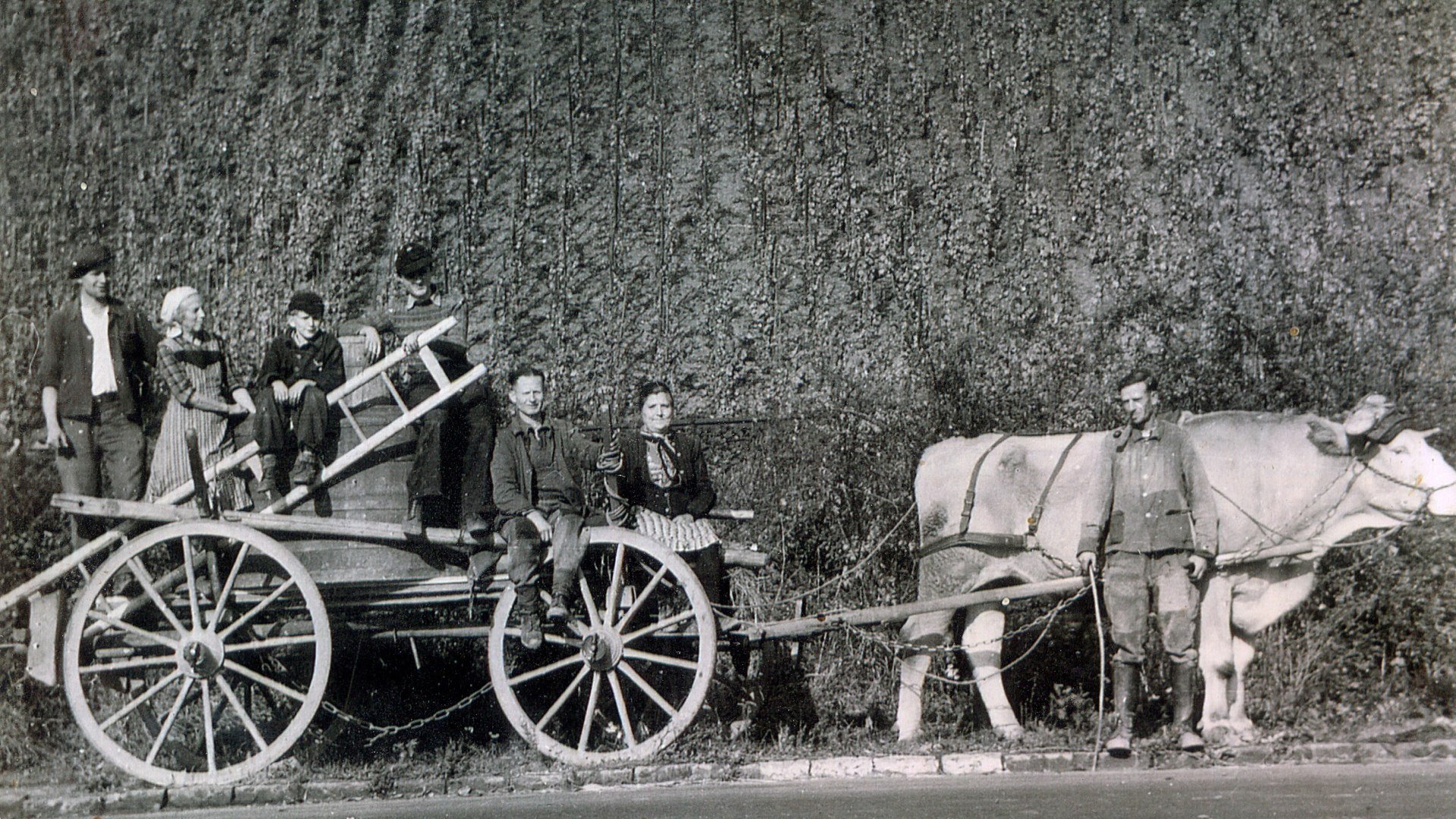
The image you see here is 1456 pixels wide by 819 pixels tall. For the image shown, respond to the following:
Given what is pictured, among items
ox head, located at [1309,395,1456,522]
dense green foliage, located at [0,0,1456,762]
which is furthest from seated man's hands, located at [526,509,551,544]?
ox head, located at [1309,395,1456,522]

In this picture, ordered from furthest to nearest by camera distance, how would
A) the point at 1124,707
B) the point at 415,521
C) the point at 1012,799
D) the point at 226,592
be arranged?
the point at 415,521, the point at 1124,707, the point at 226,592, the point at 1012,799

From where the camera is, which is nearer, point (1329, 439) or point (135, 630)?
point (135, 630)

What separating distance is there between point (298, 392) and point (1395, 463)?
582 centimetres

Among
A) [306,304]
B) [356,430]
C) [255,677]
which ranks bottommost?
[255,677]

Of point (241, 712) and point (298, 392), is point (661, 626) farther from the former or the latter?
point (298, 392)

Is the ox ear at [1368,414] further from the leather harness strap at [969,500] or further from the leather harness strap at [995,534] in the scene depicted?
the leather harness strap at [969,500]

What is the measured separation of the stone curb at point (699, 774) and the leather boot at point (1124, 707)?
0.07m

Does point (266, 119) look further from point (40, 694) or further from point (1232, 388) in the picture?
point (1232, 388)

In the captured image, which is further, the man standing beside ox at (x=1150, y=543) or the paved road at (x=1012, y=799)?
the man standing beside ox at (x=1150, y=543)

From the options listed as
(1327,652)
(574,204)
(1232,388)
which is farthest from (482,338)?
(1327,652)

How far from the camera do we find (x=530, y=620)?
6230 mm

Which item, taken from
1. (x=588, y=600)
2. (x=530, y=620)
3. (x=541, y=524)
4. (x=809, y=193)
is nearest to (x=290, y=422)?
(x=541, y=524)

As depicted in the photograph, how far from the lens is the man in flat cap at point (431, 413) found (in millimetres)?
6785

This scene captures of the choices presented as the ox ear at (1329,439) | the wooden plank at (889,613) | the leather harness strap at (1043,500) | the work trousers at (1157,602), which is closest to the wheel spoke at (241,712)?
the wooden plank at (889,613)
